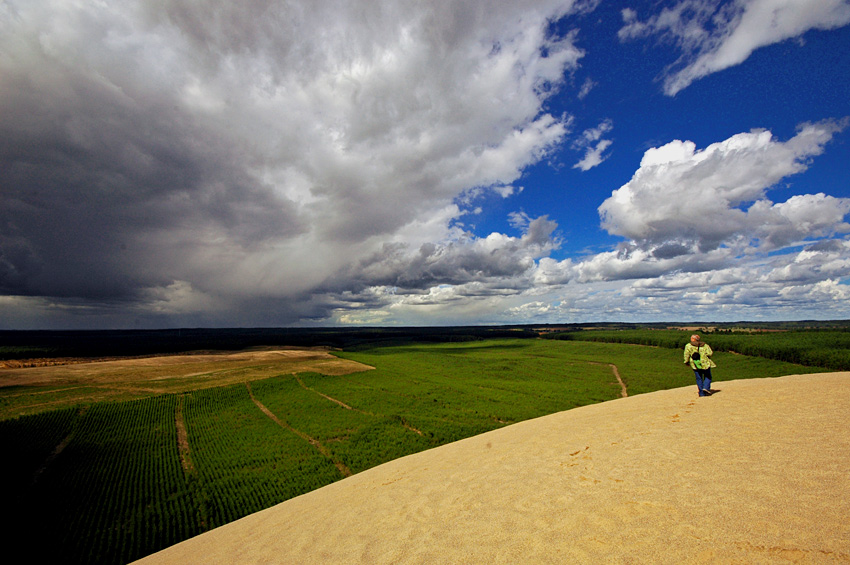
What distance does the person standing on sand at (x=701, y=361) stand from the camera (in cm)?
1521

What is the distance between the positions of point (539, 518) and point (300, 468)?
26.0m

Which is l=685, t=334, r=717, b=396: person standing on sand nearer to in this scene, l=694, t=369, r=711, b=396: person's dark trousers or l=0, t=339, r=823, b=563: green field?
l=694, t=369, r=711, b=396: person's dark trousers

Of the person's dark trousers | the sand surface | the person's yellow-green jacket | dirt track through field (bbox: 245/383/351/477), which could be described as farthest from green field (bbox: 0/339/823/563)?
the person's yellow-green jacket

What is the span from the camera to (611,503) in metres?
6.71

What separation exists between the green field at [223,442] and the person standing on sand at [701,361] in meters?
21.8

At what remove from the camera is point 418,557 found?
605 centimetres

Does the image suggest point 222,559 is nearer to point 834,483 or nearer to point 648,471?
point 648,471

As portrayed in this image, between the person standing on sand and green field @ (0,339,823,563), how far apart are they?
21772mm

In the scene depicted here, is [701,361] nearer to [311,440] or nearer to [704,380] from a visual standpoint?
[704,380]

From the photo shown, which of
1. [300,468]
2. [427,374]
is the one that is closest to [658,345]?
[427,374]

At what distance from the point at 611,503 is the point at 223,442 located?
1512 inches

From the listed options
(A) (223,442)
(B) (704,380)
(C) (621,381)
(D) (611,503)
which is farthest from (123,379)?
(C) (621,381)

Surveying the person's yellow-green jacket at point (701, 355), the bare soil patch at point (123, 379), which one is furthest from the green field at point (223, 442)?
the person's yellow-green jacket at point (701, 355)

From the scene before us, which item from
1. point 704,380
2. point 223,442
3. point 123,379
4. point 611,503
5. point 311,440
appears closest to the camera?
point 611,503
